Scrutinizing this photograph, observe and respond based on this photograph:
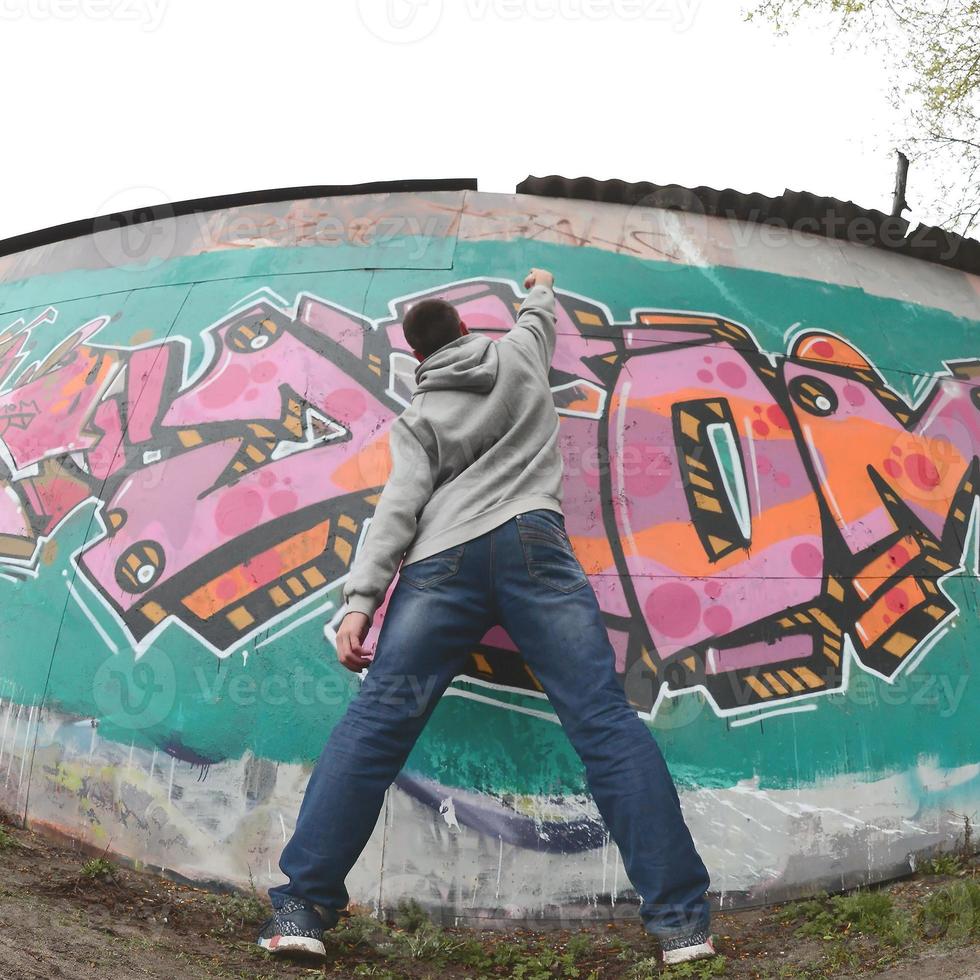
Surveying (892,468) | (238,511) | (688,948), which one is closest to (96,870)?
(238,511)

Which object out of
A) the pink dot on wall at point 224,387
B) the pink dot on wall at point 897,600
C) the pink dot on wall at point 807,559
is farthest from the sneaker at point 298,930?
the pink dot on wall at point 897,600

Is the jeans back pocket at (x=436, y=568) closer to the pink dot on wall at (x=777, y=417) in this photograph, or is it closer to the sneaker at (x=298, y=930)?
the sneaker at (x=298, y=930)

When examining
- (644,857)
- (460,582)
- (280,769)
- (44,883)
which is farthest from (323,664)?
(644,857)

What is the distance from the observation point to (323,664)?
396cm

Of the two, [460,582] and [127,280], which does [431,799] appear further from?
[127,280]

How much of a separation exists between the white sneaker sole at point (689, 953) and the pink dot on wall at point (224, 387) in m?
3.04

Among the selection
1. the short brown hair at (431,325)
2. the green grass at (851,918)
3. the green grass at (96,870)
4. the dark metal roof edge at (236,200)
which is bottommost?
the green grass at (96,870)

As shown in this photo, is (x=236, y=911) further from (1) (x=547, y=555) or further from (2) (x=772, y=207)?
(2) (x=772, y=207)

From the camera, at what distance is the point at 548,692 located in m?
3.31

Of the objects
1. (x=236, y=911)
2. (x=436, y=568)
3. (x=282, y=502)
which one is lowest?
(x=236, y=911)

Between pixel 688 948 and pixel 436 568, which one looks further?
pixel 436 568

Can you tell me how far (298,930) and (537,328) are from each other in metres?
2.46

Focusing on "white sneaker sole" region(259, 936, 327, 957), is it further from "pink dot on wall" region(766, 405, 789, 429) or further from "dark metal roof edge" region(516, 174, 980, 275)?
"dark metal roof edge" region(516, 174, 980, 275)

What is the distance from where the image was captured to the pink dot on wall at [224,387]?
4.56m
